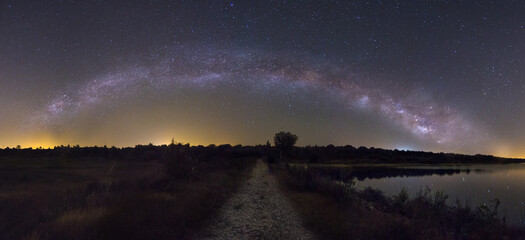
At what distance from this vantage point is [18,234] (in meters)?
→ 7.80

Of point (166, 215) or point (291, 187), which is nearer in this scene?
point (166, 215)

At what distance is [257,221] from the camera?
411 inches

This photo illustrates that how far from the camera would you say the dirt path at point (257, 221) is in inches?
346

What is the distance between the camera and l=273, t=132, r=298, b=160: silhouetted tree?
272 ft

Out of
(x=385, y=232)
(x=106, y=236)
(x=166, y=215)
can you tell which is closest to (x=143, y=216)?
(x=166, y=215)

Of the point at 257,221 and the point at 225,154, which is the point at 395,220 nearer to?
the point at 257,221

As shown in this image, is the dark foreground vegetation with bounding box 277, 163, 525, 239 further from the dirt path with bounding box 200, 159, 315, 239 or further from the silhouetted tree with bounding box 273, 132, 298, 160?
the silhouetted tree with bounding box 273, 132, 298, 160

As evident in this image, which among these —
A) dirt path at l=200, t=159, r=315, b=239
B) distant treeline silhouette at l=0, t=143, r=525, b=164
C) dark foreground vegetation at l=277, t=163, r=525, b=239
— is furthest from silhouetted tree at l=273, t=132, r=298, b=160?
dirt path at l=200, t=159, r=315, b=239

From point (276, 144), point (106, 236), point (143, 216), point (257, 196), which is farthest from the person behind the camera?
point (276, 144)

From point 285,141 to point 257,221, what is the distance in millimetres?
73013

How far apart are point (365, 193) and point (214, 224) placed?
14.9 metres

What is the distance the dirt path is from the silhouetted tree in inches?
2692

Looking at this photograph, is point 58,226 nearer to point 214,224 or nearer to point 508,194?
point 214,224

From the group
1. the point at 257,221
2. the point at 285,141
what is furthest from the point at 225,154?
the point at 257,221
